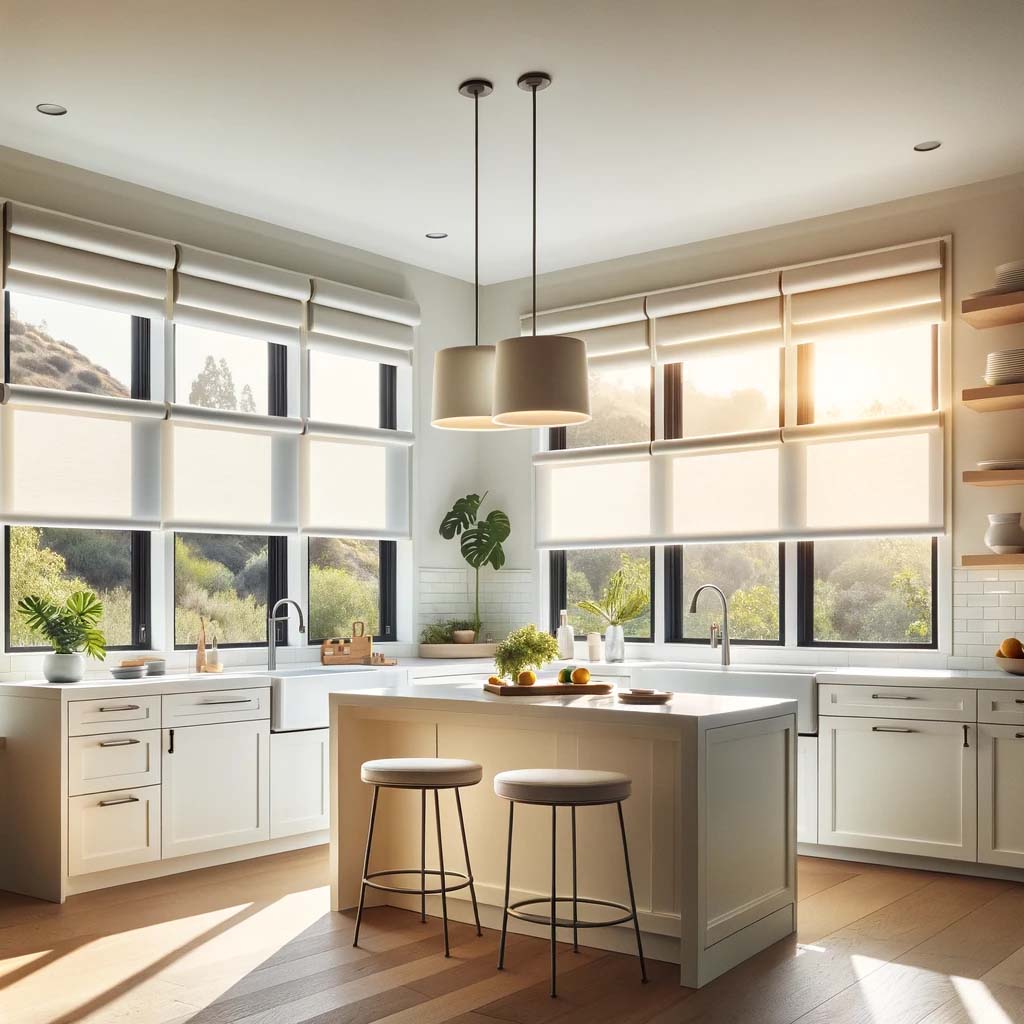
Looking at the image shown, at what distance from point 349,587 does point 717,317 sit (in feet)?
8.76

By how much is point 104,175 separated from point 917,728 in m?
4.63

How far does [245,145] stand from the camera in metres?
5.32

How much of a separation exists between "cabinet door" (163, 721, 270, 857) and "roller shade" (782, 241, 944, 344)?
3.53 meters

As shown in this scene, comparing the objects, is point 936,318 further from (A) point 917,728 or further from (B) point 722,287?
(A) point 917,728

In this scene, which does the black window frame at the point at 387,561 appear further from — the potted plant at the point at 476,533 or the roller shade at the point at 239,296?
the roller shade at the point at 239,296

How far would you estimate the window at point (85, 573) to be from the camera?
5.40 m

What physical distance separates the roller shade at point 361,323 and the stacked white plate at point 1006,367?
3381 millimetres

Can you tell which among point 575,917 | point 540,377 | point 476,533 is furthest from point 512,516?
point 575,917

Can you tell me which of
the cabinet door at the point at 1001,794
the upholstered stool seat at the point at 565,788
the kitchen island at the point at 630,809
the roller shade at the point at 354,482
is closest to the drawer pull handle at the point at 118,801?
the kitchen island at the point at 630,809

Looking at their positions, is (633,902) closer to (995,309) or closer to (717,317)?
(995,309)

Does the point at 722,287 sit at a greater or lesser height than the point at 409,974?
greater

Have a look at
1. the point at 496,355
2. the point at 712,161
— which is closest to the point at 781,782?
the point at 496,355

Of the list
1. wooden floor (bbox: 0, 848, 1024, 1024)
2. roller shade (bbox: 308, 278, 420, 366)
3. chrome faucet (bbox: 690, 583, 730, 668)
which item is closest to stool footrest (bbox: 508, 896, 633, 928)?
wooden floor (bbox: 0, 848, 1024, 1024)

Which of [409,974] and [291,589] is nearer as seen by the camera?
[409,974]
